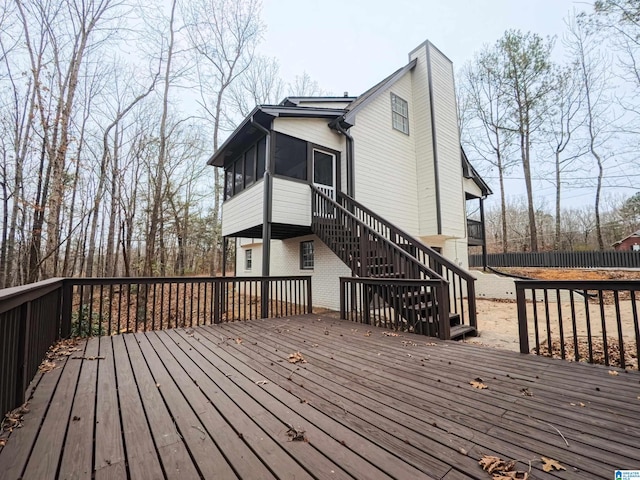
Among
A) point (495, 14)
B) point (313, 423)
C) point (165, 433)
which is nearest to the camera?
point (165, 433)

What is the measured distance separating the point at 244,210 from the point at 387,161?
16.6 feet

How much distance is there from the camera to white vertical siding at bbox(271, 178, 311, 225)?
7008 millimetres

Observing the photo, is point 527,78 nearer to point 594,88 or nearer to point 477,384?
point 594,88

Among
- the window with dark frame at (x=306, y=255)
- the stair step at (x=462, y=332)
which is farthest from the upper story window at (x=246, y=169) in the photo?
the stair step at (x=462, y=332)

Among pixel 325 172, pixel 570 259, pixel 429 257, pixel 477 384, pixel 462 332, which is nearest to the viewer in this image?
pixel 477 384

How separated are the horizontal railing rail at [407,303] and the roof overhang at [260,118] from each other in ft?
15.0

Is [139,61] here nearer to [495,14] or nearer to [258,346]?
[258,346]

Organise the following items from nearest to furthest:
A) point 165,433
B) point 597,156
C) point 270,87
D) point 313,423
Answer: point 165,433
point 313,423
point 270,87
point 597,156

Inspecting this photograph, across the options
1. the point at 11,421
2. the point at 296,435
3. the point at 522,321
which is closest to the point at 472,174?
the point at 522,321

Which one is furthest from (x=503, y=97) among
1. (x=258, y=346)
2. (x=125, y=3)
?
(x=258, y=346)

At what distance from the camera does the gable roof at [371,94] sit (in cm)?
815

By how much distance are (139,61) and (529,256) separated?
74.6 feet

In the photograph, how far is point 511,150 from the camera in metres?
17.7

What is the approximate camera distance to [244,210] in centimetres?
806
